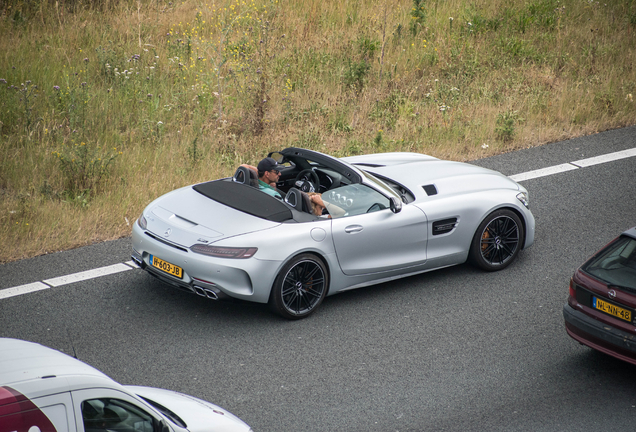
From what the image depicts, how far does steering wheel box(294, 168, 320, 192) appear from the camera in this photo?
24.0ft

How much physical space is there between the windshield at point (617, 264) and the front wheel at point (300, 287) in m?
2.36

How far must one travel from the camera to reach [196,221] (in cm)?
641

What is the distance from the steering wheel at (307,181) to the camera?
731 cm

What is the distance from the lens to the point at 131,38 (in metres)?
13.0

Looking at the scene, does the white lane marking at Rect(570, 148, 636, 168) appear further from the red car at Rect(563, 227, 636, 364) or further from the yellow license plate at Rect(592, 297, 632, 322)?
the yellow license plate at Rect(592, 297, 632, 322)

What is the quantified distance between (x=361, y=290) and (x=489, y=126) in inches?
222

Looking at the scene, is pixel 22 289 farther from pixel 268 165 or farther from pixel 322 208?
pixel 322 208

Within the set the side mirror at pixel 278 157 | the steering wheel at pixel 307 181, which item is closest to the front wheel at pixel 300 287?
the steering wheel at pixel 307 181

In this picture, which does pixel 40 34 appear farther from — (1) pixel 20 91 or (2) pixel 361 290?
(2) pixel 361 290

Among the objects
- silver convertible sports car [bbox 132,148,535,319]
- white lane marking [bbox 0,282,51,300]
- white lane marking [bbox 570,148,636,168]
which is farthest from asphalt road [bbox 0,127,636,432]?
white lane marking [bbox 570,148,636,168]

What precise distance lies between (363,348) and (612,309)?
2.10 meters

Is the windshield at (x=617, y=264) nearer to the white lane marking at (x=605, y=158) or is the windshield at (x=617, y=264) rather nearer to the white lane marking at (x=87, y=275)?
the white lane marking at (x=87, y=275)

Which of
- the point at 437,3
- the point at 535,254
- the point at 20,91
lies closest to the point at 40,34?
the point at 20,91

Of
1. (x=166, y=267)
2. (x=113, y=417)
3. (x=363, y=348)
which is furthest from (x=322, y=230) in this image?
(x=113, y=417)
